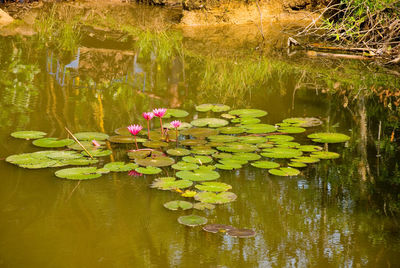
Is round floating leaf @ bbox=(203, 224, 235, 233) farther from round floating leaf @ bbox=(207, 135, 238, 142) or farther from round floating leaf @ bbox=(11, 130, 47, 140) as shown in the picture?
round floating leaf @ bbox=(11, 130, 47, 140)

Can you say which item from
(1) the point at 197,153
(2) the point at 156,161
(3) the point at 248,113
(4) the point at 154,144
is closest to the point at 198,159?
(1) the point at 197,153

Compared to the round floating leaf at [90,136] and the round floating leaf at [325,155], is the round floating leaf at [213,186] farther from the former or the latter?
the round floating leaf at [90,136]

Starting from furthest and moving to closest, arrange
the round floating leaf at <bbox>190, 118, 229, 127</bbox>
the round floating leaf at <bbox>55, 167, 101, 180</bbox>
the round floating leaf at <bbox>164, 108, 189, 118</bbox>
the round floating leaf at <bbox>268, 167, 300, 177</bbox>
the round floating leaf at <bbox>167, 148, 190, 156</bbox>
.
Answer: the round floating leaf at <bbox>164, 108, 189, 118</bbox> → the round floating leaf at <bbox>190, 118, 229, 127</bbox> → the round floating leaf at <bbox>167, 148, 190, 156</bbox> → the round floating leaf at <bbox>268, 167, 300, 177</bbox> → the round floating leaf at <bbox>55, 167, 101, 180</bbox>

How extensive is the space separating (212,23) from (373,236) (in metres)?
6.66

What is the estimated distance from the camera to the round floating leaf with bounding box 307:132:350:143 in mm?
3717

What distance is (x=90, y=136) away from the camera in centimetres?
366

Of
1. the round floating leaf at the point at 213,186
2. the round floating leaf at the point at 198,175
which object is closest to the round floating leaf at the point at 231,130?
the round floating leaf at the point at 198,175

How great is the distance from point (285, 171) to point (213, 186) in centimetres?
47

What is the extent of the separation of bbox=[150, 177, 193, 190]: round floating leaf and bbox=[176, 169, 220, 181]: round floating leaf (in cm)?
5

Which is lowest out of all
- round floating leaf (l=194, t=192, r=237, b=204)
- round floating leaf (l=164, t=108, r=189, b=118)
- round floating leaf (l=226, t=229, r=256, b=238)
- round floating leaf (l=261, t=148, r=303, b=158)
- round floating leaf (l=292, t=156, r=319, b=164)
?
round floating leaf (l=226, t=229, r=256, b=238)

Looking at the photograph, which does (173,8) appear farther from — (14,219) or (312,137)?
(14,219)

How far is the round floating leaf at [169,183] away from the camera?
290 centimetres

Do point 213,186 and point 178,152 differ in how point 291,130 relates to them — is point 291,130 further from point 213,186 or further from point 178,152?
point 213,186

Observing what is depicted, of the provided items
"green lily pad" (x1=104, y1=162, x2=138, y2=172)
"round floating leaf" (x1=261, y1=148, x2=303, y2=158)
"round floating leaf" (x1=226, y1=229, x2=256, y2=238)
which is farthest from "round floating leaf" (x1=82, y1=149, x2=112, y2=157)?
"round floating leaf" (x1=226, y1=229, x2=256, y2=238)
